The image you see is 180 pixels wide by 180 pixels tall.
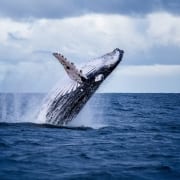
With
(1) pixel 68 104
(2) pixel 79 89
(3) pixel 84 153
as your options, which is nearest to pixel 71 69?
(2) pixel 79 89

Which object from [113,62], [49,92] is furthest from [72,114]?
[113,62]

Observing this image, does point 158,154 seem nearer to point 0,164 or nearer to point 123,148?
point 123,148

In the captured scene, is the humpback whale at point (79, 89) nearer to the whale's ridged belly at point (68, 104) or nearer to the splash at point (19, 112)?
the whale's ridged belly at point (68, 104)

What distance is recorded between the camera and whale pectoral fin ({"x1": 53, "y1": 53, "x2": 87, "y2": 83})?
12.1 m

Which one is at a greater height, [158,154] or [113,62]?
[113,62]

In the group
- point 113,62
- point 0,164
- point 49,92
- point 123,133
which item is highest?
point 113,62

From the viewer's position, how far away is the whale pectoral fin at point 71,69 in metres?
12.1

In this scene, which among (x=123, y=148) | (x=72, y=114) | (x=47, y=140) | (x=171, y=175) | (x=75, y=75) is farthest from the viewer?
(x=72, y=114)

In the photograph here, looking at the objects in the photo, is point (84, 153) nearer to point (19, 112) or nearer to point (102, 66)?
point (102, 66)

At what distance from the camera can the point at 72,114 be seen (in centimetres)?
1417

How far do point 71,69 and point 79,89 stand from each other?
1393mm

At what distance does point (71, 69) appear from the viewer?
12.4 m

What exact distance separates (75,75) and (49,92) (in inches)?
78.1

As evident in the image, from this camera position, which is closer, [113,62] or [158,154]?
[158,154]
